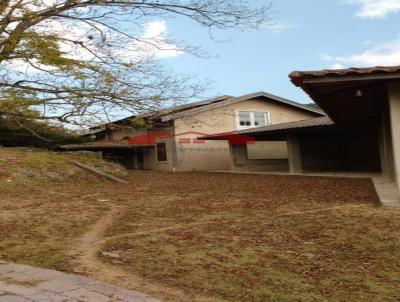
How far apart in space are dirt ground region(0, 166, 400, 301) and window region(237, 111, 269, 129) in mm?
15928

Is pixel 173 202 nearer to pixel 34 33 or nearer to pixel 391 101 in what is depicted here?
pixel 391 101

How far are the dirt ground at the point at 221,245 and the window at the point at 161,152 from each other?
14.7 meters

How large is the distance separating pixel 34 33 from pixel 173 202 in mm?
6921

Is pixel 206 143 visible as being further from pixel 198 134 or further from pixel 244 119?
pixel 244 119

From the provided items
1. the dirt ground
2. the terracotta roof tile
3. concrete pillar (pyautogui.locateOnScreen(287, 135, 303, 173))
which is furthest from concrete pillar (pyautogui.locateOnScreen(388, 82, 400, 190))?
concrete pillar (pyautogui.locateOnScreen(287, 135, 303, 173))

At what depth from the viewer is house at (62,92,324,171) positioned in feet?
76.6

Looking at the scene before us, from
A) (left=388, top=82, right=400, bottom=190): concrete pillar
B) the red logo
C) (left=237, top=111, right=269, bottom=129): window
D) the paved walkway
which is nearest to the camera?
the paved walkway

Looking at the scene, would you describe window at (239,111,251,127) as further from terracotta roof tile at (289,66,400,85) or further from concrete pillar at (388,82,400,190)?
terracotta roof tile at (289,66,400,85)

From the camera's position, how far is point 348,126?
17000 mm

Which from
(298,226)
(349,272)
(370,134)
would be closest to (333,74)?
(298,226)

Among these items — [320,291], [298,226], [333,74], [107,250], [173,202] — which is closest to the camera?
[320,291]

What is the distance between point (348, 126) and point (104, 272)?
14.5 meters

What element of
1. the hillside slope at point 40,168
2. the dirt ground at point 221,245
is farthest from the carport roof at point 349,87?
the hillside slope at point 40,168

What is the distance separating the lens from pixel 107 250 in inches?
203
